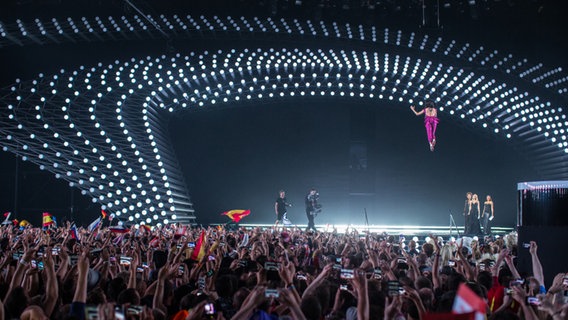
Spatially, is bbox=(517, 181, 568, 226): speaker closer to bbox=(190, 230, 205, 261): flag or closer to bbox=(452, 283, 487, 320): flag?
bbox=(190, 230, 205, 261): flag

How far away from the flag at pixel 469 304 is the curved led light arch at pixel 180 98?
1677 cm

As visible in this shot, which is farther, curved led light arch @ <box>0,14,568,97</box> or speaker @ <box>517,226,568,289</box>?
curved led light arch @ <box>0,14,568,97</box>

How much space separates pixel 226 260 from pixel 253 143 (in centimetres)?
1746

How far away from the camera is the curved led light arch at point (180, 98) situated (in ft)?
64.4

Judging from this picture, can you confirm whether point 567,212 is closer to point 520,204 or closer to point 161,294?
point 520,204

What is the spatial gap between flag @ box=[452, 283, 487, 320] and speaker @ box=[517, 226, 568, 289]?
22.8 feet

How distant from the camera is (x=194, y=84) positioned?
2203cm

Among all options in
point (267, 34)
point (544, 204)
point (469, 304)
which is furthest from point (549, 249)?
point (267, 34)

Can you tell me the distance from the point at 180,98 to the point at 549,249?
15.9 m

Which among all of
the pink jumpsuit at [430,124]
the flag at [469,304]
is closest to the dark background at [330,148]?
the pink jumpsuit at [430,124]

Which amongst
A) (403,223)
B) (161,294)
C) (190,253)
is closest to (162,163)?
(403,223)

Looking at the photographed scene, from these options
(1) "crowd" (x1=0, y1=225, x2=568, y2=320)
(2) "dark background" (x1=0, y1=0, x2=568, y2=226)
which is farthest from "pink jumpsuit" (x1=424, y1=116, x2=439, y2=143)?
(1) "crowd" (x1=0, y1=225, x2=568, y2=320)

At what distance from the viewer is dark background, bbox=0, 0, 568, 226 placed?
22.4 metres

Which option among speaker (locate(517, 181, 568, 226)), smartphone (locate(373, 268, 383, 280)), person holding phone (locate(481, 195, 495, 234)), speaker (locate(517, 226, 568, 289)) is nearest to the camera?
smartphone (locate(373, 268, 383, 280))
